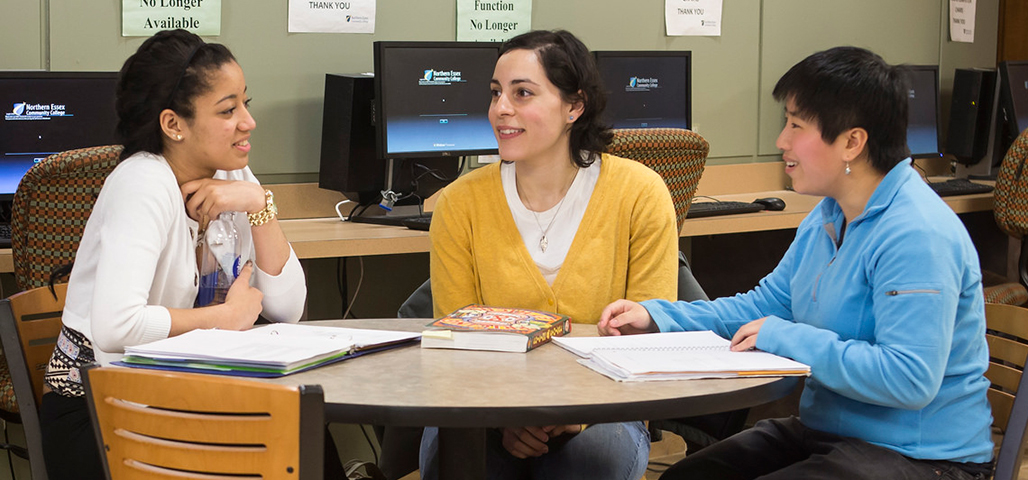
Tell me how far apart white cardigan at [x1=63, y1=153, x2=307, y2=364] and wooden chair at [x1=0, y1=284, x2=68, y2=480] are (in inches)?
3.8

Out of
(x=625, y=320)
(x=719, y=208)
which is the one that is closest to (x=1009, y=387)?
(x=625, y=320)

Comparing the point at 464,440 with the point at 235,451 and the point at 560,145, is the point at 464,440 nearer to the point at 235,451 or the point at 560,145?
the point at 235,451

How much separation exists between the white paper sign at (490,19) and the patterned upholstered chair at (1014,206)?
5.51 ft

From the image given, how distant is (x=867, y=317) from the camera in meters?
1.58

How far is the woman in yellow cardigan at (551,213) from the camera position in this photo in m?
2.03

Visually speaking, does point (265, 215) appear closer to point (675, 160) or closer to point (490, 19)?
point (675, 160)

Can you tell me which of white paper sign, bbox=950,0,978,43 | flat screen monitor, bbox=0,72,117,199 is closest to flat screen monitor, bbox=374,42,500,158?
flat screen monitor, bbox=0,72,117,199

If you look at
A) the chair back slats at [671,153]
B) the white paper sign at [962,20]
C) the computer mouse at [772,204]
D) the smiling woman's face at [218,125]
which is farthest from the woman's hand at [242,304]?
the white paper sign at [962,20]

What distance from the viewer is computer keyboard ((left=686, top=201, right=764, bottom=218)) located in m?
3.21

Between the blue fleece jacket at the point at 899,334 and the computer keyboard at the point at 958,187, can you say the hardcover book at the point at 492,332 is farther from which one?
the computer keyboard at the point at 958,187

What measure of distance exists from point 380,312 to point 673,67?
1366 millimetres

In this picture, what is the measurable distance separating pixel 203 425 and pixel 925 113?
374 cm

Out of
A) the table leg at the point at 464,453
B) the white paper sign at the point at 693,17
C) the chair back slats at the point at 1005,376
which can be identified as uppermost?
the white paper sign at the point at 693,17

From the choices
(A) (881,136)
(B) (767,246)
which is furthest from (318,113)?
(A) (881,136)
